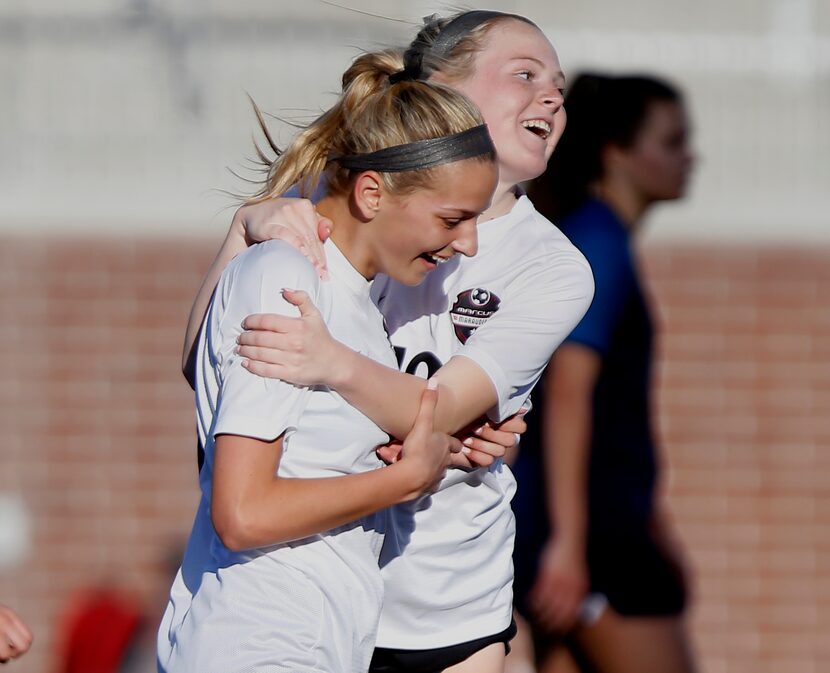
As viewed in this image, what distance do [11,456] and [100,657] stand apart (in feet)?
3.28

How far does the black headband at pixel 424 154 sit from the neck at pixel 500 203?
1.60 ft

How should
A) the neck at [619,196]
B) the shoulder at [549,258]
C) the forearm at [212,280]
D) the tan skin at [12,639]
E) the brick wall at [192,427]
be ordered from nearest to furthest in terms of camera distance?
the tan skin at [12,639] → the forearm at [212,280] → the shoulder at [549,258] → the neck at [619,196] → the brick wall at [192,427]

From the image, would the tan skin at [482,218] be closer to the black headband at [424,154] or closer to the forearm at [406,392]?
the forearm at [406,392]

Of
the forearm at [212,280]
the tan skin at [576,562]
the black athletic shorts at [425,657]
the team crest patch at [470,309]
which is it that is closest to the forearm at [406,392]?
the team crest patch at [470,309]

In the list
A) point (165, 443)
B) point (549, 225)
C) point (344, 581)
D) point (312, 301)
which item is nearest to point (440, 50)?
point (549, 225)

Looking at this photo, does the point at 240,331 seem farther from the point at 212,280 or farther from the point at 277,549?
the point at 212,280

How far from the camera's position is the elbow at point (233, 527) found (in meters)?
2.21

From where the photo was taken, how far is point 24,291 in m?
6.41

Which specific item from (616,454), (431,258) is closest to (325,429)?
(431,258)

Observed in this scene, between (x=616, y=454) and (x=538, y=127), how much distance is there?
131 centimetres

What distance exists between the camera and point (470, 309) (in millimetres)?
2939

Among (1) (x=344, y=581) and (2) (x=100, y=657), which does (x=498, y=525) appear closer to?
(1) (x=344, y=581)

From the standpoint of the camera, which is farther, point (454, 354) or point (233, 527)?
point (454, 354)

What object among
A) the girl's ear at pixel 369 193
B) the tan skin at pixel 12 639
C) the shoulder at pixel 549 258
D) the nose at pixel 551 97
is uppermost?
the nose at pixel 551 97
